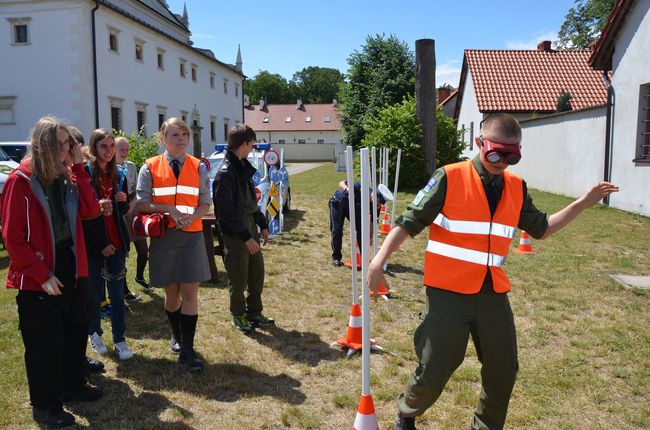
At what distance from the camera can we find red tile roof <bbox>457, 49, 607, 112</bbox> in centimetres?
2536

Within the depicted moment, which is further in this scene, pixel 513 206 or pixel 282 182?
pixel 282 182

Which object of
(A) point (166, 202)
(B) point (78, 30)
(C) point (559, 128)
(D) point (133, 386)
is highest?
(B) point (78, 30)

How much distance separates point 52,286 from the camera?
3223 mm

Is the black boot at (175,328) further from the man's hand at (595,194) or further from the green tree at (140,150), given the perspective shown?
the green tree at (140,150)

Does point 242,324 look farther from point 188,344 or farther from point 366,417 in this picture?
point 366,417

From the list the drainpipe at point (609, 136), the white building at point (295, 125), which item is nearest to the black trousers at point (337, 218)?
the drainpipe at point (609, 136)

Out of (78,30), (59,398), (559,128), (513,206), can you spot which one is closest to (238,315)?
(59,398)

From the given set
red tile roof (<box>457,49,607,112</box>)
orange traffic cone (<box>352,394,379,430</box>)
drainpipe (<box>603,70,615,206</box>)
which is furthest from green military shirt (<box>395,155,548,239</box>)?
red tile roof (<box>457,49,607,112</box>)

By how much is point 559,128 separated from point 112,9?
2174 centimetres

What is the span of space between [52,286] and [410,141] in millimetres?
15898

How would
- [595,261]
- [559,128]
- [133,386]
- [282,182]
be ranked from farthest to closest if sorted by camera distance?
1. [559,128]
2. [282,182]
3. [595,261]
4. [133,386]

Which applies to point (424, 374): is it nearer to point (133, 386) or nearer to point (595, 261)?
point (133, 386)

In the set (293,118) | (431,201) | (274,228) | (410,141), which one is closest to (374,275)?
(431,201)

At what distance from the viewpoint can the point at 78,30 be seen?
24328 millimetres
